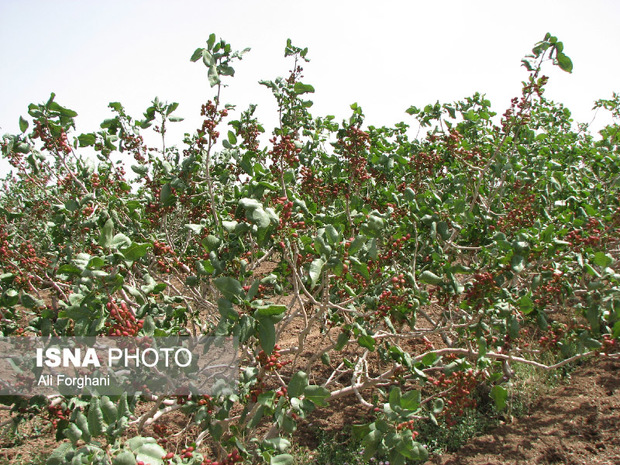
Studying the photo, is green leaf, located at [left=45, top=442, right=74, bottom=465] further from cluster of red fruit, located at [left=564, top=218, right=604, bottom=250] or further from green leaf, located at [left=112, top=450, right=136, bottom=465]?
cluster of red fruit, located at [left=564, top=218, right=604, bottom=250]

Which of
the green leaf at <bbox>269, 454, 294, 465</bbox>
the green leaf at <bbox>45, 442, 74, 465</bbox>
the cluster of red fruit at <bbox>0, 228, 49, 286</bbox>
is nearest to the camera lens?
the green leaf at <bbox>45, 442, 74, 465</bbox>

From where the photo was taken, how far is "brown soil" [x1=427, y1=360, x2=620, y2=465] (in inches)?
131

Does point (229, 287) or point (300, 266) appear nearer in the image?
point (229, 287)

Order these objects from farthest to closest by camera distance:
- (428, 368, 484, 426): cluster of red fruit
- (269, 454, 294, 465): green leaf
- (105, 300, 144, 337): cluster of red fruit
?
(428, 368, 484, 426): cluster of red fruit, (269, 454, 294, 465): green leaf, (105, 300, 144, 337): cluster of red fruit

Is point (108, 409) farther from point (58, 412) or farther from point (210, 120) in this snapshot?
point (210, 120)

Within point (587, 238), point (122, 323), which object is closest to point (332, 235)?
point (122, 323)

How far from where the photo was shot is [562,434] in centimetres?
359

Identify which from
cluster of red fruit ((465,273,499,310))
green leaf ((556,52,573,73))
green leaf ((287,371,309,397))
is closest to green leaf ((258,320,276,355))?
green leaf ((287,371,309,397))

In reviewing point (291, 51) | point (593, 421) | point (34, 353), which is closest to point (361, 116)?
point (291, 51)

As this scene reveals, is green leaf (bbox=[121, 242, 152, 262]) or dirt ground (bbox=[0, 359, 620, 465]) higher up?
green leaf (bbox=[121, 242, 152, 262])

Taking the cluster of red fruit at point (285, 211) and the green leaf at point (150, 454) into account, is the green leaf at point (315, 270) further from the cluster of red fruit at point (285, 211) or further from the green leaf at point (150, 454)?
the green leaf at point (150, 454)

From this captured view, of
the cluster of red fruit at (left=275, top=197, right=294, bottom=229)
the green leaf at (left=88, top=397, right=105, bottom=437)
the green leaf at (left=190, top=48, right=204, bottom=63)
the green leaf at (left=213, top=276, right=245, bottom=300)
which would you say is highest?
the green leaf at (left=190, top=48, right=204, bottom=63)

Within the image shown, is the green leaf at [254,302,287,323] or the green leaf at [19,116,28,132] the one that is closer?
the green leaf at [254,302,287,323]

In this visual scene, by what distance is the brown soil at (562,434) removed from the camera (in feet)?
10.9
